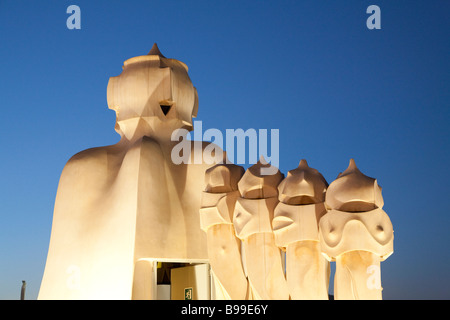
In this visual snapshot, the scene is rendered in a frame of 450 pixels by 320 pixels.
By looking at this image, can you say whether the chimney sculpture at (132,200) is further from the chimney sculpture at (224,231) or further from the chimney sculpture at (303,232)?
the chimney sculpture at (303,232)

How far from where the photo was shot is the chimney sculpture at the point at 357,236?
28.6 ft

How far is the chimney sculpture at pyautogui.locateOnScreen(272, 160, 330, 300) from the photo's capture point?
31.7ft

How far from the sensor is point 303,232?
9688 millimetres

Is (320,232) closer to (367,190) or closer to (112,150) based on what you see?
(367,190)

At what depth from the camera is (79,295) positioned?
1223 cm

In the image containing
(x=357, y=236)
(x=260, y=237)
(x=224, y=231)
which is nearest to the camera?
(x=357, y=236)

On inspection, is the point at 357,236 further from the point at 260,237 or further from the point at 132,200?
the point at 132,200

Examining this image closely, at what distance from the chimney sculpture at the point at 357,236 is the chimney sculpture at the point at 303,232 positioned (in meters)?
0.58

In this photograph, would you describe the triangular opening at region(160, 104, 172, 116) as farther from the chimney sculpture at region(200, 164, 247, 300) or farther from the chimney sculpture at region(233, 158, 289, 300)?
the chimney sculpture at region(233, 158, 289, 300)

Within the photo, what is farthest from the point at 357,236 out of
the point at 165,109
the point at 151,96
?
the point at 165,109

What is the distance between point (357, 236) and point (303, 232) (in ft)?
3.86

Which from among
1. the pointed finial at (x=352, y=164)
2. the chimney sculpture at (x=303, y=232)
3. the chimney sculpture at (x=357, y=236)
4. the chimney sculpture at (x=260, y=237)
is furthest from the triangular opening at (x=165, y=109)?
the chimney sculpture at (x=357, y=236)

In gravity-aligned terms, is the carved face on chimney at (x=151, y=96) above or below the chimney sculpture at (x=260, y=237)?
above

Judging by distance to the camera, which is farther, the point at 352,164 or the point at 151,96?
→ the point at 151,96
